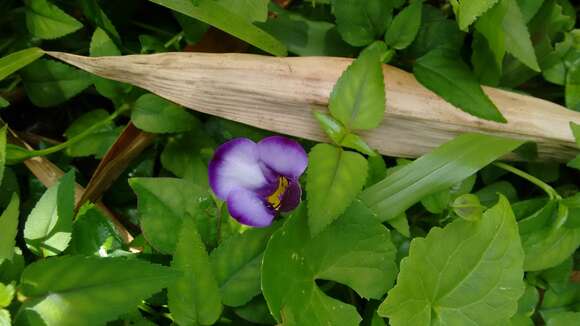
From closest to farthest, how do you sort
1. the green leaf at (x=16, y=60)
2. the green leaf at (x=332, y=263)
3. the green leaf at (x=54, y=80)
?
the green leaf at (x=332, y=263) < the green leaf at (x=16, y=60) < the green leaf at (x=54, y=80)

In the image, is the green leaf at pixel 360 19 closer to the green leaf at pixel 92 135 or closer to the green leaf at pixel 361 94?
the green leaf at pixel 361 94

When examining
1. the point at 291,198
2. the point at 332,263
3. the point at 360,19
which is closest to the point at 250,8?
the point at 360,19

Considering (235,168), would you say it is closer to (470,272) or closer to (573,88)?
(470,272)

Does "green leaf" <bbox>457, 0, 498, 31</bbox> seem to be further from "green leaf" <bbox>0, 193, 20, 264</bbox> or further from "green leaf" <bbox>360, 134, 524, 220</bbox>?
"green leaf" <bbox>0, 193, 20, 264</bbox>

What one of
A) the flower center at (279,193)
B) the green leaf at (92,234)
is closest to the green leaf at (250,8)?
the flower center at (279,193)

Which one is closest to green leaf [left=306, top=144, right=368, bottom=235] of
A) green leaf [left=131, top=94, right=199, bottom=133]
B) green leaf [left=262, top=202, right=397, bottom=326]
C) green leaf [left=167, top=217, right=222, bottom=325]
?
green leaf [left=262, top=202, right=397, bottom=326]

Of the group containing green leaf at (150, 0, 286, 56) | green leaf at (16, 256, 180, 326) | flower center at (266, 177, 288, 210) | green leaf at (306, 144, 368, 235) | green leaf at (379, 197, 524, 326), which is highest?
green leaf at (150, 0, 286, 56)

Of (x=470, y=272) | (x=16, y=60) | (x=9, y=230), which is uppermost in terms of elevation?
(x=16, y=60)
